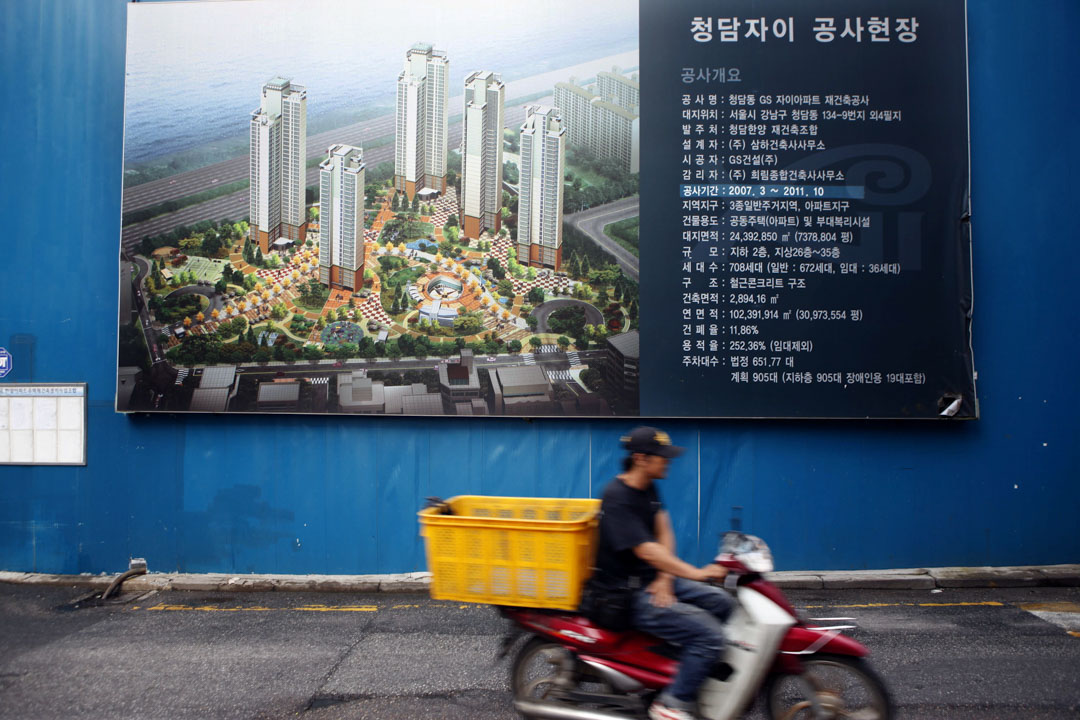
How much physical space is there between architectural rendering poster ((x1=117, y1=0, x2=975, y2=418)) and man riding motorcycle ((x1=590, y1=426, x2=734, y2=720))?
13.0 ft

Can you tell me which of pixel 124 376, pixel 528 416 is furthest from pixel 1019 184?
pixel 124 376

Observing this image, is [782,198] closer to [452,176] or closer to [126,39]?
[452,176]

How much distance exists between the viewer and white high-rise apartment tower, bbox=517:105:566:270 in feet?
26.8

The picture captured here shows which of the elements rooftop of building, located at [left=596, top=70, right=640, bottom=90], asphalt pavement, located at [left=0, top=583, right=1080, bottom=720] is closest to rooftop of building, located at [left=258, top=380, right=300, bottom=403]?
asphalt pavement, located at [left=0, top=583, right=1080, bottom=720]

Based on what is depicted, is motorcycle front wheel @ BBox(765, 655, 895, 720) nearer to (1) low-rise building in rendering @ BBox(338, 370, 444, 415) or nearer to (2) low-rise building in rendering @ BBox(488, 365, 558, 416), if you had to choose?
(2) low-rise building in rendering @ BBox(488, 365, 558, 416)

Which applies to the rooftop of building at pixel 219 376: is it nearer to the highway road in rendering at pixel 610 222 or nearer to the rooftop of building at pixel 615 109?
the highway road in rendering at pixel 610 222

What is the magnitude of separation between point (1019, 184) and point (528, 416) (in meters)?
5.65

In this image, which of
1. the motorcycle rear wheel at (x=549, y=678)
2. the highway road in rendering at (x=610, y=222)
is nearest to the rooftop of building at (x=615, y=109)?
the highway road in rendering at (x=610, y=222)

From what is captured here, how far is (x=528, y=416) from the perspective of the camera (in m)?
8.09

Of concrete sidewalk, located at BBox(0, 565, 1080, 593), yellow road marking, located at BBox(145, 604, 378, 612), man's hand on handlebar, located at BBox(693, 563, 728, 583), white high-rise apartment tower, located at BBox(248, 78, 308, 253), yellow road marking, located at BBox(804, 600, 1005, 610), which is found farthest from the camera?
white high-rise apartment tower, located at BBox(248, 78, 308, 253)

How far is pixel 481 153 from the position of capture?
8.34m

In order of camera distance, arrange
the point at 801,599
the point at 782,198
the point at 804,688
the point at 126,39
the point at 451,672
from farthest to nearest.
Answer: the point at 126,39 < the point at 782,198 < the point at 801,599 < the point at 451,672 < the point at 804,688

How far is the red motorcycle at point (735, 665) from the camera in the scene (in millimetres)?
3805

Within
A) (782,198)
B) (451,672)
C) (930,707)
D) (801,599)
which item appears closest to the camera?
(930,707)
